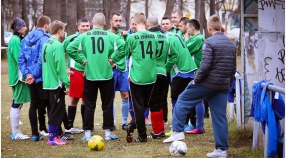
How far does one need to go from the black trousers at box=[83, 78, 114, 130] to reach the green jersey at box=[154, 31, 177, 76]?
847 mm

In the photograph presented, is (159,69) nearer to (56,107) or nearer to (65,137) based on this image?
(56,107)

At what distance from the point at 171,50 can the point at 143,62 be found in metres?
0.78

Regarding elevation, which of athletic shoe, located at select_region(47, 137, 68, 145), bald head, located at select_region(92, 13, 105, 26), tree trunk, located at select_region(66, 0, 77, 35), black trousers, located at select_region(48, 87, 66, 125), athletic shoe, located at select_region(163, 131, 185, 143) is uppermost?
tree trunk, located at select_region(66, 0, 77, 35)

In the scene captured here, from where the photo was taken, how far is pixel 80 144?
398 inches

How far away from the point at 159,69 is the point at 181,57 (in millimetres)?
581

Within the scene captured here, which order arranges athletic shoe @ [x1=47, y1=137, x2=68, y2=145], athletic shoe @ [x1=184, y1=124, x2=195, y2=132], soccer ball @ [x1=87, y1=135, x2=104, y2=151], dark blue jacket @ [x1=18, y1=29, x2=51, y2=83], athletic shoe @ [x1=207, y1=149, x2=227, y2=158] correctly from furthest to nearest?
1. athletic shoe @ [x1=184, y1=124, x2=195, y2=132]
2. dark blue jacket @ [x1=18, y1=29, x2=51, y2=83]
3. athletic shoe @ [x1=47, y1=137, x2=68, y2=145]
4. soccer ball @ [x1=87, y1=135, x2=104, y2=151]
5. athletic shoe @ [x1=207, y1=149, x2=227, y2=158]

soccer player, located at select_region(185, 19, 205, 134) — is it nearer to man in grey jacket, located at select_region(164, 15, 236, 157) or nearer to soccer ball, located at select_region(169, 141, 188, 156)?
man in grey jacket, located at select_region(164, 15, 236, 157)

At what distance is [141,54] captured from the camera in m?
9.73

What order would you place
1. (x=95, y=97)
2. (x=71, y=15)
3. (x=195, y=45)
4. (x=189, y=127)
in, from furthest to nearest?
(x=71, y=15) < (x=189, y=127) < (x=195, y=45) < (x=95, y=97)

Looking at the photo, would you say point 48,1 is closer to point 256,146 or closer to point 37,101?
point 37,101

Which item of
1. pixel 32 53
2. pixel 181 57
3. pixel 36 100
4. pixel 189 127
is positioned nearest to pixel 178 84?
pixel 181 57

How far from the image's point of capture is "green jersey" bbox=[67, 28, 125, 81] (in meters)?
9.90

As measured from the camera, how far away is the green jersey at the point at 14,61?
416 inches

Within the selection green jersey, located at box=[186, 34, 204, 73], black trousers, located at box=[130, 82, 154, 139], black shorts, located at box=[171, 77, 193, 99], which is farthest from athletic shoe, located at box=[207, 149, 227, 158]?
green jersey, located at box=[186, 34, 204, 73]
